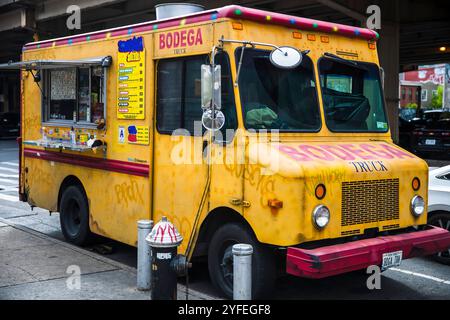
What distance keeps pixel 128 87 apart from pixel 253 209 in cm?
256

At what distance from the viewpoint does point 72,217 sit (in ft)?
28.1

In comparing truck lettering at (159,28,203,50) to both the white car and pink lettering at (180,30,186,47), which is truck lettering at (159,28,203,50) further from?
the white car

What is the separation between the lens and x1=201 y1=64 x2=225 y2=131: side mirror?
18.5 ft

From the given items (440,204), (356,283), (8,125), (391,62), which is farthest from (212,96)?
(8,125)

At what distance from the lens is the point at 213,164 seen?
19.6ft

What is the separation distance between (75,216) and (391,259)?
15.5 feet

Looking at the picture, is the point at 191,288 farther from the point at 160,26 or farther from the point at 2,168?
the point at 2,168

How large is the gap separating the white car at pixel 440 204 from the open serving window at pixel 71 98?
4.37 m

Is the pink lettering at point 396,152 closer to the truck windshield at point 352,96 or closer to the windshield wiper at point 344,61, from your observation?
the truck windshield at point 352,96

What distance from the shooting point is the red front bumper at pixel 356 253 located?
5148 millimetres

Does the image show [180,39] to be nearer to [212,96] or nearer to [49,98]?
[212,96]

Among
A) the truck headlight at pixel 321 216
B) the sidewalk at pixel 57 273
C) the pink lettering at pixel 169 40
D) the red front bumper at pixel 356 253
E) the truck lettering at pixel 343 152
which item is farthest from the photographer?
the pink lettering at pixel 169 40

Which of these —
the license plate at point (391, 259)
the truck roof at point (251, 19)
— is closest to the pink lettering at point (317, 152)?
the license plate at point (391, 259)
